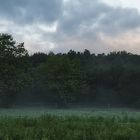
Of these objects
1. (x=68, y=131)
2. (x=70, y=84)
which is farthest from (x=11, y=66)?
(x=68, y=131)

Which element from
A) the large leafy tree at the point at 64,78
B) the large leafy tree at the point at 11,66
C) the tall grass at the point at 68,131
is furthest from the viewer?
the large leafy tree at the point at 64,78

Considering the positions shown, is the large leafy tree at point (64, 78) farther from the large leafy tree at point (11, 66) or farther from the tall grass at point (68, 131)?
the tall grass at point (68, 131)

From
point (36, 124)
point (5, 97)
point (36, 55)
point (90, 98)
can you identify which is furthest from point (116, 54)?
point (36, 124)

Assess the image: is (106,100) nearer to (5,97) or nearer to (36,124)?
(5,97)

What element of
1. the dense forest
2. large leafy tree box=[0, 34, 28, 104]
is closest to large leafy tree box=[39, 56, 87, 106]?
the dense forest

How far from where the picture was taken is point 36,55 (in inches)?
5064

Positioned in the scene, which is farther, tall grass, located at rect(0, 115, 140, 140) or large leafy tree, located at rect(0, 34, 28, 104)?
large leafy tree, located at rect(0, 34, 28, 104)

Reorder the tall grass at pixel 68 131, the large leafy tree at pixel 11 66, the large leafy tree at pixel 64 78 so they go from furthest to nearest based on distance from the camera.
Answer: the large leafy tree at pixel 64 78, the large leafy tree at pixel 11 66, the tall grass at pixel 68 131

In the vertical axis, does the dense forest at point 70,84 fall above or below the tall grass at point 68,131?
above

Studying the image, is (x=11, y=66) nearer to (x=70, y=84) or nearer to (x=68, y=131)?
(x=70, y=84)

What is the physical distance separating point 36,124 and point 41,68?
270 ft

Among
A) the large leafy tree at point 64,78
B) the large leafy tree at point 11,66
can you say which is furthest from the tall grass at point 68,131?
the large leafy tree at point 64,78

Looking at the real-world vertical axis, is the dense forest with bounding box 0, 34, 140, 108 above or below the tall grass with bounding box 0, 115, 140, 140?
above

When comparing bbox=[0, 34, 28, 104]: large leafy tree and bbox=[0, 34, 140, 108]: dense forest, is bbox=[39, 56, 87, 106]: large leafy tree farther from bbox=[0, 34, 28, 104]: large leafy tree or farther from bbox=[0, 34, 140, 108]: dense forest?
bbox=[0, 34, 28, 104]: large leafy tree
